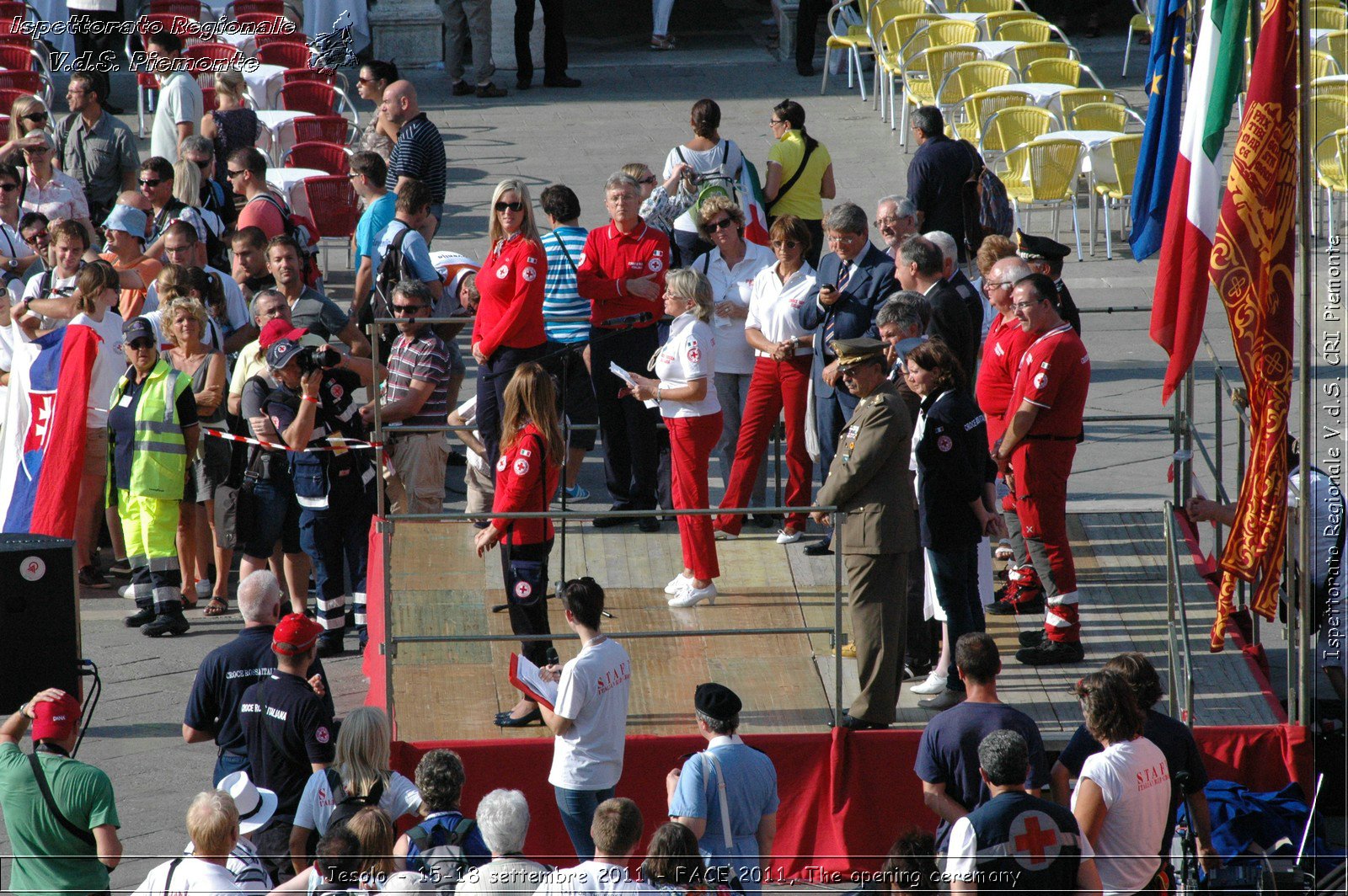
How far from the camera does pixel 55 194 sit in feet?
39.6

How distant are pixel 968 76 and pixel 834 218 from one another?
28.3 feet

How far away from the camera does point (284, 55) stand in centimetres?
1820

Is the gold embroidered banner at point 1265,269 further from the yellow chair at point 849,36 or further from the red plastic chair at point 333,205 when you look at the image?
the yellow chair at point 849,36

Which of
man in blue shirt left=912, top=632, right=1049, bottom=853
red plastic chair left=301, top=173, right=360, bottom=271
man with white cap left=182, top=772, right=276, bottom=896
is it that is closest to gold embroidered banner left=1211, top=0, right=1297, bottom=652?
man in blue shirt left=912, top=632, right=1049, bottom=853

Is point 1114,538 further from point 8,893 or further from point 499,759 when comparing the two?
point 8,893

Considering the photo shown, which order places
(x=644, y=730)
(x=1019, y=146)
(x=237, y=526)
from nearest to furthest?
Answer: (x=644, y=730) < (x=237, y=526) < (x=1019, y=146)

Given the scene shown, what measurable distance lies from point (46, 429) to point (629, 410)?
10.9 ft

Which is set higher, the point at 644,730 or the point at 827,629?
the point at 827,629

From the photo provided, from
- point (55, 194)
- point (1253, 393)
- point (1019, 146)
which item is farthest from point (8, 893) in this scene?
point (1019, 146)

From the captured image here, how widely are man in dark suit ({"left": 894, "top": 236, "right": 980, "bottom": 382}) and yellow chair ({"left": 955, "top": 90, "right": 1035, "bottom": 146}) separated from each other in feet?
24.0

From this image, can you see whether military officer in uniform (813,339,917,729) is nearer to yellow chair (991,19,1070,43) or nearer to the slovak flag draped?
the slovak flag draped

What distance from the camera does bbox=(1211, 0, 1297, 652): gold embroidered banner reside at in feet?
21.9

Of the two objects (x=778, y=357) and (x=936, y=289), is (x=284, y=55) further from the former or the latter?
(x=936, y=289)

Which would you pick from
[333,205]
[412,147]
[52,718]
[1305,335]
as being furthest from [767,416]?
[333,205]
